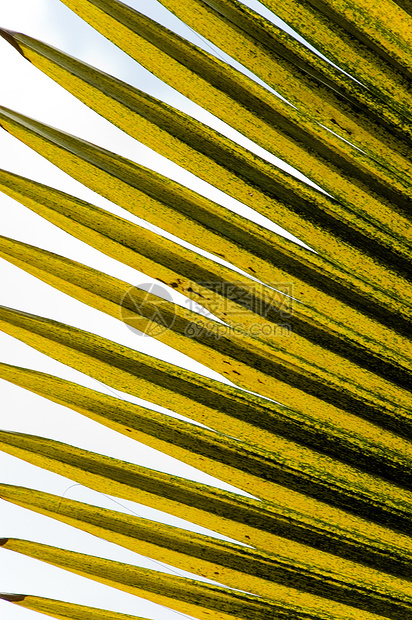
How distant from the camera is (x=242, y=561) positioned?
111 cm

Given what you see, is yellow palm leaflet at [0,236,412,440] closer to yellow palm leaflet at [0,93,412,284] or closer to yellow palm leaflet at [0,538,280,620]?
yellow palm leaflet at [0,93,412,284]

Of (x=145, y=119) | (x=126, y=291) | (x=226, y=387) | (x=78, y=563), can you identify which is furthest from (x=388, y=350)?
(x=78, y=563)

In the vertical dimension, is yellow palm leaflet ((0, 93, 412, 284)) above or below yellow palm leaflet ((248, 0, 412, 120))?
below

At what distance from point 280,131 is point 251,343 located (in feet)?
1.28

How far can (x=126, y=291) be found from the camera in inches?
41.6

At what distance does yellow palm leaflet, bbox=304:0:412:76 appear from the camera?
91 centimetres

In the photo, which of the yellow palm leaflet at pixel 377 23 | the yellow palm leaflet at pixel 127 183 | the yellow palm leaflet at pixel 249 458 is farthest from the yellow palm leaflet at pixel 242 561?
the yellow palm leaflet at pixel 377 23

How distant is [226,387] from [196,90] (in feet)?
1.75

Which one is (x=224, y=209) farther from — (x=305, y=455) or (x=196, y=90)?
(x=305, y=455)

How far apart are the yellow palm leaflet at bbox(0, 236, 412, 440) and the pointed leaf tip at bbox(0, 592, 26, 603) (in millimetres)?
544

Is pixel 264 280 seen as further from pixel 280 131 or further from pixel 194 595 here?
pixel 194 595

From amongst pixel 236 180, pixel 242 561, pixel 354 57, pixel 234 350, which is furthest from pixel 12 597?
pixel 354 57

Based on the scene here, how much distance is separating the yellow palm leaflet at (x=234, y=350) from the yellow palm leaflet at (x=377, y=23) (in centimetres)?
51

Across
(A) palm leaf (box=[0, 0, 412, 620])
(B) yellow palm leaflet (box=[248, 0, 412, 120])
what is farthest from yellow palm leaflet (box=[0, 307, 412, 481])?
(B) yellow palm leaflet (box=[248, 0, 412, 120])
